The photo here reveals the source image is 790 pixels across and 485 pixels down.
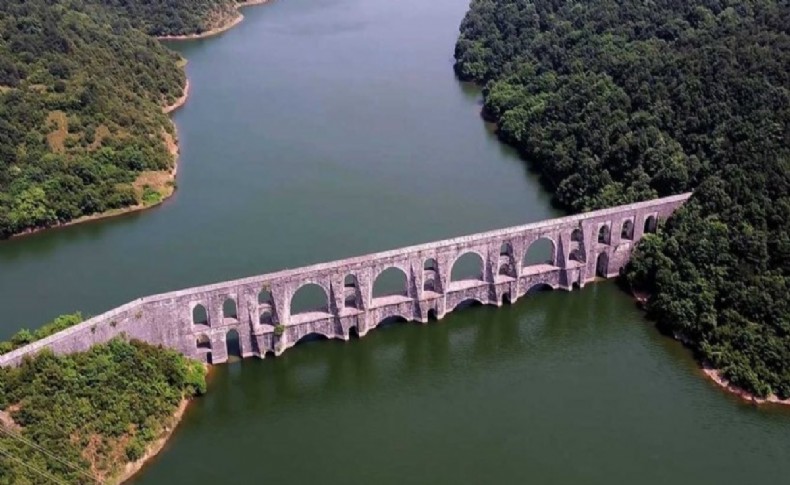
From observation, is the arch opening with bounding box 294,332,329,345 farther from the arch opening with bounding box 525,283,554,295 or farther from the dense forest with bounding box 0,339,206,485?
the arch opening with bounding box 525,283,554,295

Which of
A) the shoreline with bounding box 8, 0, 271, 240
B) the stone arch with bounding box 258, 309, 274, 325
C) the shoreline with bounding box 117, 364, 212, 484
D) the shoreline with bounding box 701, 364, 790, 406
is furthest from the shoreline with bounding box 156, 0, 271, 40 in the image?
the shoreline with bounding box 701, 364, 790, 406

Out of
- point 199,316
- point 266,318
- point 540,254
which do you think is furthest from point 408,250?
point 540,254

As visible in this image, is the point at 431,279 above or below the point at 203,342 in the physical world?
above

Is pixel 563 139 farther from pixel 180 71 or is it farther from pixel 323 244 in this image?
pixel 180 71

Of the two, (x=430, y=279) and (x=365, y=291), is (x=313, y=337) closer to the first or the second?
(x=365, y=291)

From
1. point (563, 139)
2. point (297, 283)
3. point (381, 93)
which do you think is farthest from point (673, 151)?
point (381, 93)
